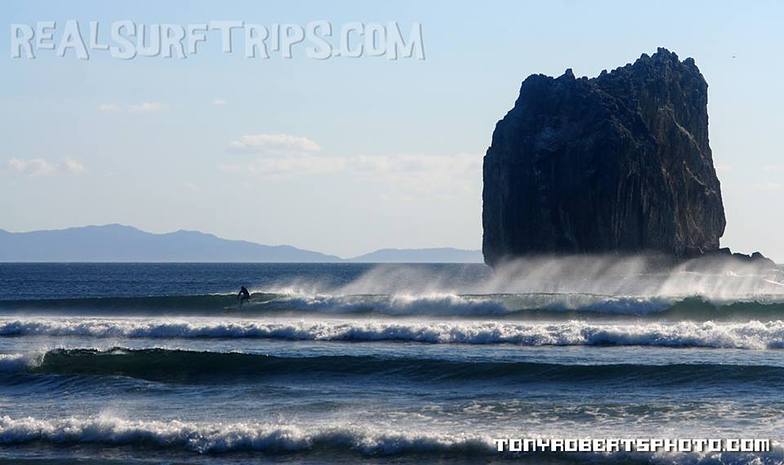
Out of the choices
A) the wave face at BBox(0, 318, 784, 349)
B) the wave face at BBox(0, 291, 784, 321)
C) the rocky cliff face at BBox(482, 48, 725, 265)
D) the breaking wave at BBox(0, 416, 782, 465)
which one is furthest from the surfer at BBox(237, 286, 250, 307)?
the rocky cliff face at BBox(482, 48, 725, 265)

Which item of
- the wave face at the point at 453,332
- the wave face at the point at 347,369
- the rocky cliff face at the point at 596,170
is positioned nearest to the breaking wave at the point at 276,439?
the wave face at the point at 347,369

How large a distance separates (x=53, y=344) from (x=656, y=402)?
22.6 metres

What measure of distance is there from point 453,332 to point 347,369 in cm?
745

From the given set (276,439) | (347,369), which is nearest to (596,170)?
(347,369)

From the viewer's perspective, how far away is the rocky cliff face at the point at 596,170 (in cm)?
9088

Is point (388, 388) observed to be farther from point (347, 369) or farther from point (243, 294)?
point (243, 294)

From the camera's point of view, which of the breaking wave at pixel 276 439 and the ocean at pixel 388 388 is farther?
the ocean at pixel 388 388

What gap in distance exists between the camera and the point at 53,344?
120ft

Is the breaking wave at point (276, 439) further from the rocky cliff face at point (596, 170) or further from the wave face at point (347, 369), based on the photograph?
the rocky cliff face at point (596, 170)

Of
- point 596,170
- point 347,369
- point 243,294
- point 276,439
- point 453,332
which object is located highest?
point 596,170

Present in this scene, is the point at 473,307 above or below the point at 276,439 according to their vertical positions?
above

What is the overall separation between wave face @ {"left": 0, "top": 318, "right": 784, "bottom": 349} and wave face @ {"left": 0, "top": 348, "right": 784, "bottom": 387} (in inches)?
213

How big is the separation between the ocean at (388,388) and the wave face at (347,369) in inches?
2.9

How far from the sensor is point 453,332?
3462 centimetres
